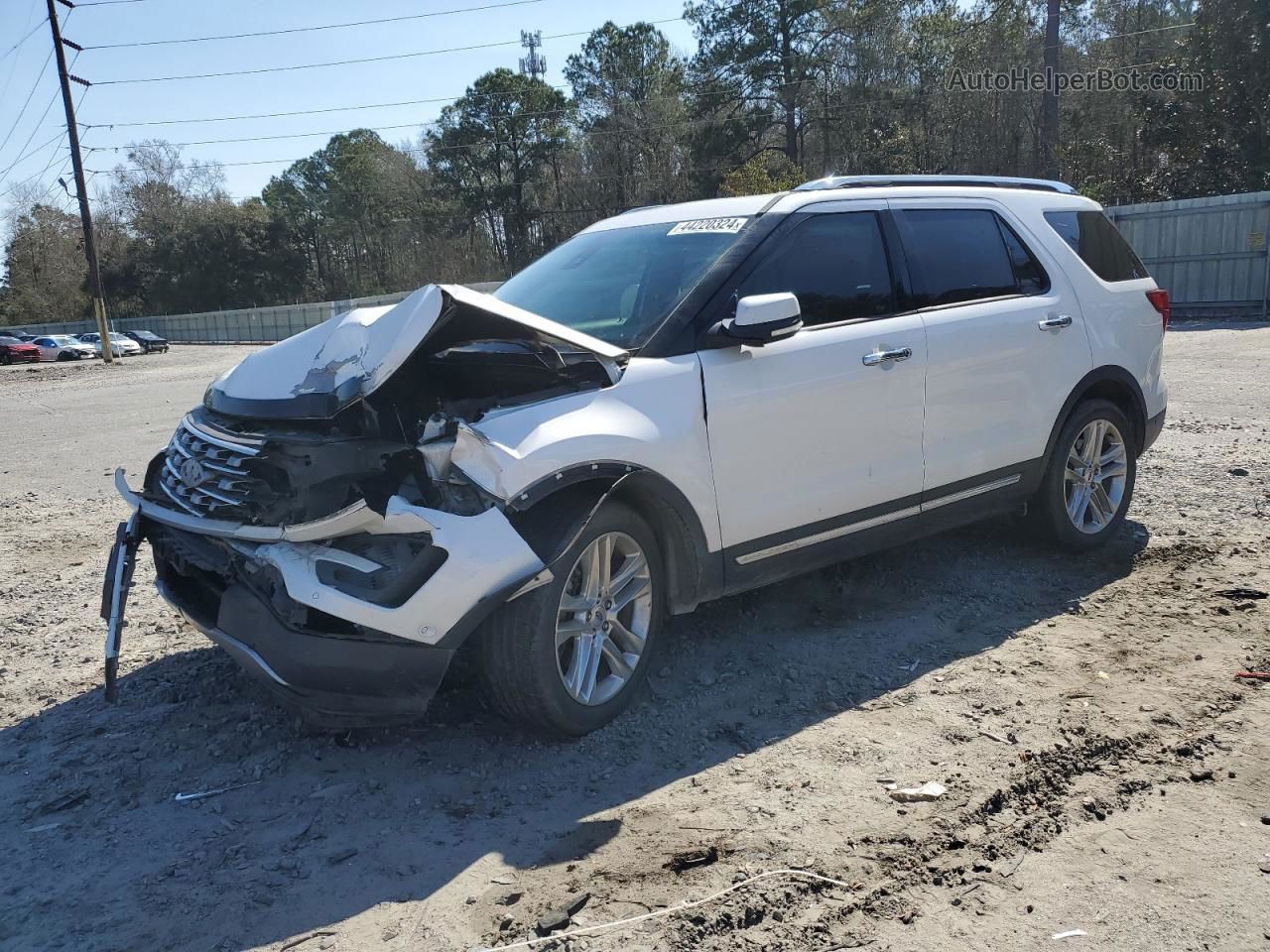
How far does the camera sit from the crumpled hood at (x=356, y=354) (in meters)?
3.47

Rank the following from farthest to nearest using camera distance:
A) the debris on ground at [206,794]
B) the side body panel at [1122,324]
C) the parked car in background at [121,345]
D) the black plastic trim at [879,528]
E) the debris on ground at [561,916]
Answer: the parked car in background at [121,345]
the side body panel at [1122,324]
the black plastic trim at [879,528]
the debris on ground at [206,794]
the debris on ground at [561,916]

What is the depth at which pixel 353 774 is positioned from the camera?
362cm

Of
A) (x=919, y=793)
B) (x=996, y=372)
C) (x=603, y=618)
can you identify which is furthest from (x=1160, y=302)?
(x=603, y=618)

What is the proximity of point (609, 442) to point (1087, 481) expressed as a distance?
3.36 meters

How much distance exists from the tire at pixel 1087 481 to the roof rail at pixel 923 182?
1.31 metres

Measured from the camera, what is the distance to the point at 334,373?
142 inches

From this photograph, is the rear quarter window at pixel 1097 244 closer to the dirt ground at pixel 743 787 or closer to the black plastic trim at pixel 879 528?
the black plastic trim at pixel 879 528

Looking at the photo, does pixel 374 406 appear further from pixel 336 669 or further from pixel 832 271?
pixel 832 271

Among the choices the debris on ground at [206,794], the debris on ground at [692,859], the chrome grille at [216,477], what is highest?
the chrome grille at [216,477]

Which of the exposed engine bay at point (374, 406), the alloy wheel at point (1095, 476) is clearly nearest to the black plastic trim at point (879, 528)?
the alloy wheel at point (1095, 476)

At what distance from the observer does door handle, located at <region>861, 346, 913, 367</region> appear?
4465 millimetres

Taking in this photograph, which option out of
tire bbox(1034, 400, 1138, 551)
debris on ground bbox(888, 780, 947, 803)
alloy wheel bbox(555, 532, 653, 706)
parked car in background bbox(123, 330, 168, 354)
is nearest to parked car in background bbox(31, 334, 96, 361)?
parked car in background bbox(123, 330, 168, 354)

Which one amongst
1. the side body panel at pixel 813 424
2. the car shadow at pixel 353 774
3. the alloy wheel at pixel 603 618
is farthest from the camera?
the side body panel at pixel 813 424

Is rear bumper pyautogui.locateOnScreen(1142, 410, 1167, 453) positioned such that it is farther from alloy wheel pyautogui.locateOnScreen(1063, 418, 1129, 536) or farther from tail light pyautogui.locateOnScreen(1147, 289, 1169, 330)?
tail light pyautogui.locateOnScreen(1147, 289, 1169, 330)
